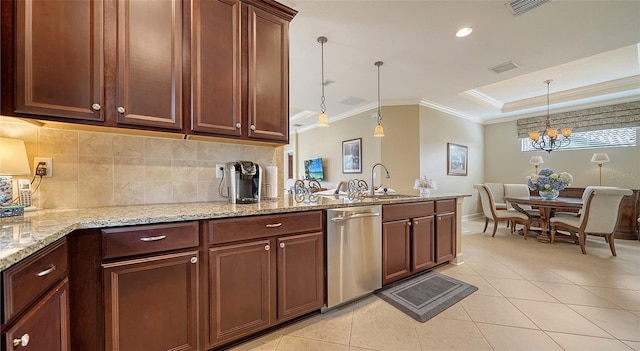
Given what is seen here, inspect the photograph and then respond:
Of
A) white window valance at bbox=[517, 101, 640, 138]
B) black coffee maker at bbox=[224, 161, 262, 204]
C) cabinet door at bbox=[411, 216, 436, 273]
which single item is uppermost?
white window valance at bbox=[517, 101, 640, 138]

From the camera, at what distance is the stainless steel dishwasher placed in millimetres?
1879

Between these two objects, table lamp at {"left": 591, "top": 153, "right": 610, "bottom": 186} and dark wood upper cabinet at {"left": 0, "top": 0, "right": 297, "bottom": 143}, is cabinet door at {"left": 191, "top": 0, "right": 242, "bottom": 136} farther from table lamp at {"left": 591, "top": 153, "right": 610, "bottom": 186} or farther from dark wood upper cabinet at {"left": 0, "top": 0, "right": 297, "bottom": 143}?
table lamp at {"left": 591, "top": 153, "right": 610, "bottom": 186}

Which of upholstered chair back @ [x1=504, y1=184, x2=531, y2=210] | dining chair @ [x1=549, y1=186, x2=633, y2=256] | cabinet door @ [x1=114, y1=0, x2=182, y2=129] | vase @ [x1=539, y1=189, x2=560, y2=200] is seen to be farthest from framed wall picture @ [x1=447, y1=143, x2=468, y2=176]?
cabinet door @ [x1=114, y1=0, x2=182, y2=129]

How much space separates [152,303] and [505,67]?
474cm

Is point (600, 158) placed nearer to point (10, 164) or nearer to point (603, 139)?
point (603, 139)

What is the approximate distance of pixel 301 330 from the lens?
171 cm

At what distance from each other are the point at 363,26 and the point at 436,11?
71cm

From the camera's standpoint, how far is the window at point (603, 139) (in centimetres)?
456

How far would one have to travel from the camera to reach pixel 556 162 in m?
5.38

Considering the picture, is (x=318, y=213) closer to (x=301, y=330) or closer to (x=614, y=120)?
(x=301, y=330)

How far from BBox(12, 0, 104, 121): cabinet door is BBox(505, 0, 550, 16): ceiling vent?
3245 mm

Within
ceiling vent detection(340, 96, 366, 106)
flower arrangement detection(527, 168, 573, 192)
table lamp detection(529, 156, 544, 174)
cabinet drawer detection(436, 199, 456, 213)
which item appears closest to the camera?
cabinet drawer detection(436, 199, 456, 213)

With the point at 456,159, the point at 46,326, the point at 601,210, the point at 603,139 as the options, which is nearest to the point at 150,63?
the point at 46,326

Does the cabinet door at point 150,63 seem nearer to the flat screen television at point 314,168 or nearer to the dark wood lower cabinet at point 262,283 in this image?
the dark wood lower cabinet at point 262,283
